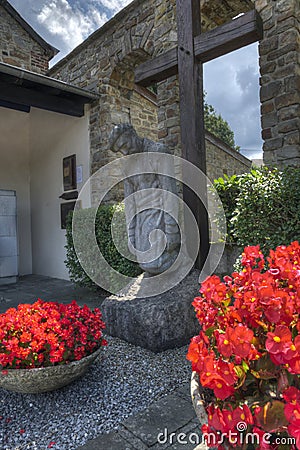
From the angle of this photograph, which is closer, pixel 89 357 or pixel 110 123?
pixel 89 357

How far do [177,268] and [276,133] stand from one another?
2122 millimetres

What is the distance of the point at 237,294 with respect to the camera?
1215 mm

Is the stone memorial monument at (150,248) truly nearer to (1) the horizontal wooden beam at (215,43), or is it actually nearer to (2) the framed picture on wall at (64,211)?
(1) the horizontal wooden beam at (215,43)

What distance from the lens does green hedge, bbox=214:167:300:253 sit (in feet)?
→ 8.85

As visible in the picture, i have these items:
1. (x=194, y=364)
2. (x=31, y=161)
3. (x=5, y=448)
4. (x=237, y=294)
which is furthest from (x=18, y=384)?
(x=31, y=161)

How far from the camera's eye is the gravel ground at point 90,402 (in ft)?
5.23

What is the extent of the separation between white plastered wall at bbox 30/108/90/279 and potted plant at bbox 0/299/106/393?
4182mm

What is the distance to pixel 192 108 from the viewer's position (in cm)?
325

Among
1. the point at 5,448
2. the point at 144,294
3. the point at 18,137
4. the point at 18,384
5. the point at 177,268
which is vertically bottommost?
the point at 5,448

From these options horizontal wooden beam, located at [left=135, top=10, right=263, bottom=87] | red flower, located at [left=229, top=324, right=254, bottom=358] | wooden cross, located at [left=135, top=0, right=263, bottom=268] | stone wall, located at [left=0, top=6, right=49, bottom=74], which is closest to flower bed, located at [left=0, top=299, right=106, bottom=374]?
red flower, located at [left=229, top=324, right=254, bottom=358]

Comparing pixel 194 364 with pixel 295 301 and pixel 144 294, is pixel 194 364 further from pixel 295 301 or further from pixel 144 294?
pixel 144 294

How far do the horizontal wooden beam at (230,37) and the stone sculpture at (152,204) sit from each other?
1128 mm

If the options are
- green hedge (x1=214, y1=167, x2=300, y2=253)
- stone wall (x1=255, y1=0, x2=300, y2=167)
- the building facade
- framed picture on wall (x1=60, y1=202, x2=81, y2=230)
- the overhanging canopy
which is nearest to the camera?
green hedge (x1=214, y1=167, x2=300, y2=253)

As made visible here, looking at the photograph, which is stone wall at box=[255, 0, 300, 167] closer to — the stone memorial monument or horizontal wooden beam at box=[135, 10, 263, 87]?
horizontal wooden beam at box=[135, 10, 263, 87]
